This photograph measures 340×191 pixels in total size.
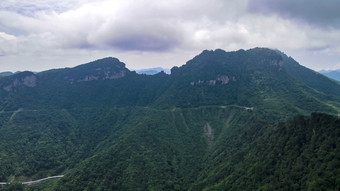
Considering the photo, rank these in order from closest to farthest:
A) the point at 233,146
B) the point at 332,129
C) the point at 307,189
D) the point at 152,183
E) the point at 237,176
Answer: the point at 307,189, the point at 332,129, the point at 237,176, the point at 152,183, the point at 233,146

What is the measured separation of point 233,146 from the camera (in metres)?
184

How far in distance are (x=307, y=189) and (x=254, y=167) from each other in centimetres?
3619

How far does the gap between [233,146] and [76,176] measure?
13691 cm

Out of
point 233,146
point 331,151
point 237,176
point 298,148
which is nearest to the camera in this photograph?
point 331,151

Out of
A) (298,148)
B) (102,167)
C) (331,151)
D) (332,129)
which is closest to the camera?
(331,151)

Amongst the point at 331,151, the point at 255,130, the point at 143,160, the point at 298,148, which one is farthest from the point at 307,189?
the point at 143,160

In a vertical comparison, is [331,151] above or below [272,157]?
above

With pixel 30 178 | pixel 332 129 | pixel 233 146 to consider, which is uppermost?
pixel 332 129

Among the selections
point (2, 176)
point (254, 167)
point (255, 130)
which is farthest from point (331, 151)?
point (2, 176)

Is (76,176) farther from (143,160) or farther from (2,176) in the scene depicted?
(2,176)

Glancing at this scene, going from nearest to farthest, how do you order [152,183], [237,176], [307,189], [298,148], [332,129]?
[307,189]
[332,129]
[298,148]
[237,176]
[152,183]

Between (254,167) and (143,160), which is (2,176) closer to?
(143,160)

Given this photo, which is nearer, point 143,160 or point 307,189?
point 307,189

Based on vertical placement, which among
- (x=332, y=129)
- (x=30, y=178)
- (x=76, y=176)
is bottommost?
(x=30, y=178)
